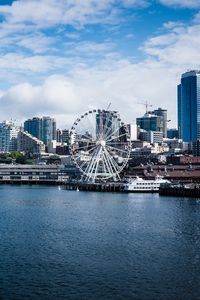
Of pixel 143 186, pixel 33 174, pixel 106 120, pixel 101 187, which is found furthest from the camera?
pixel 33 174

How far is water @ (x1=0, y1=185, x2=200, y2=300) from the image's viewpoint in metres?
22.1

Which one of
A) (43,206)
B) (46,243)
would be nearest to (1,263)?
(46,243)

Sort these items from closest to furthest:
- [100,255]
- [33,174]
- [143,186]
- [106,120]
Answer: [100,255] → [143,186] → [106,120] → [33,174]

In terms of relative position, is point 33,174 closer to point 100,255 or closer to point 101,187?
point 101,187

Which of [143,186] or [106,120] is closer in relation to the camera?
[143,186]

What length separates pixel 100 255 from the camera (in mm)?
28344

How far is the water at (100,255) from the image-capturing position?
72.6 feet

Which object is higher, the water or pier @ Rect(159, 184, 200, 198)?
pier @ Rect(159, 184, 200, 198)

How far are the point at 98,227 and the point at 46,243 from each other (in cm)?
757

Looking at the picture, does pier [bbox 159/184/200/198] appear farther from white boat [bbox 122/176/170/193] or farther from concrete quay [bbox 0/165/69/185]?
concrete quay [bbox 0/165/69/185]

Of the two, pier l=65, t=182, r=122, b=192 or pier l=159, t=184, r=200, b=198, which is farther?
pier l=65, t=182, r=122, b=192

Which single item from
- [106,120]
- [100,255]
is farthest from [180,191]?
[100,255]

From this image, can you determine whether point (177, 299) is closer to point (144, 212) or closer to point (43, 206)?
point (144, 212)

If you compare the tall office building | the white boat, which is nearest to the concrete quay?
the tall office building
